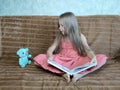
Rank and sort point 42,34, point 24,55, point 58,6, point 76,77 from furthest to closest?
1. point 58,6
2. point 42,34
3. point 24,55
4. point 76,77

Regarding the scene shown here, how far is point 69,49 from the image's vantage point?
6.15ft

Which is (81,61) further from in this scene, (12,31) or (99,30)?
(12,31)

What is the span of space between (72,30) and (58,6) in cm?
60

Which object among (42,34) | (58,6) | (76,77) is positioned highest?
(58,6)

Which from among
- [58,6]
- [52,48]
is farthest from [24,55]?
[58,6]

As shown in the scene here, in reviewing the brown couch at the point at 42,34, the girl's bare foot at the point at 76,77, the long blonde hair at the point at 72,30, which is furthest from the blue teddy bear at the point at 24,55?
the girl's bare foot at the point at 76,77

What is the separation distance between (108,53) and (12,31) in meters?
0.85

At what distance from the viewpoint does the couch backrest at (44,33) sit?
78.6 inches

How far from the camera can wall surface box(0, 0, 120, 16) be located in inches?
A: 90.7

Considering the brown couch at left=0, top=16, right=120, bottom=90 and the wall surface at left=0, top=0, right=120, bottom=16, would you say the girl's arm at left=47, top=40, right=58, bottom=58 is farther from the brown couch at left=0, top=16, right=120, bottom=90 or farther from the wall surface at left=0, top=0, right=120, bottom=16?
the wall surface at left=0, top=0, right=120, bottom=16

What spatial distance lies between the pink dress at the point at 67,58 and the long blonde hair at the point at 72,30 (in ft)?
0.17

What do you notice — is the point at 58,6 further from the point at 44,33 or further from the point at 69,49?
the point at 69,49

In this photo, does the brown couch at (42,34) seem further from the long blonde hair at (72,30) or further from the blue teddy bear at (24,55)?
the long blonde hair at (72,30)

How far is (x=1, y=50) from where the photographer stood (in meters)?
2.00
